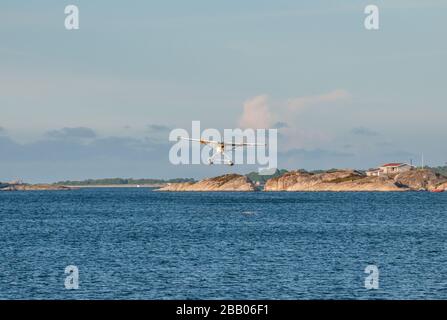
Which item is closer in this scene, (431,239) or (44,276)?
(44,276)

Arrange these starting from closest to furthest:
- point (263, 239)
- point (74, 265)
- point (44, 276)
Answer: point (44, 276) < point (74, 265) < point (263, 239)

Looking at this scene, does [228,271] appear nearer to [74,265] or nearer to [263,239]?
[74,265]

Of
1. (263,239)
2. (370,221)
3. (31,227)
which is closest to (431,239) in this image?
(263,239)

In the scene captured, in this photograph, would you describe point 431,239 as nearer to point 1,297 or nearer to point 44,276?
point 44,276

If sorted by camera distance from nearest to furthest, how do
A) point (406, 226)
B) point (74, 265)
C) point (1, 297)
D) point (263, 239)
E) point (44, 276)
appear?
point (1, 297) → point (44, 276) → point (74, 265) → point (263, 239) → point (406, 226)

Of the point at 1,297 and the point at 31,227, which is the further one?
the point at 31,227

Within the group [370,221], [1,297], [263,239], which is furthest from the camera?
[370,221]

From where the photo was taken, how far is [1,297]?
55062mm

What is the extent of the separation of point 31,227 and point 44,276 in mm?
68646

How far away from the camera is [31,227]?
132m
